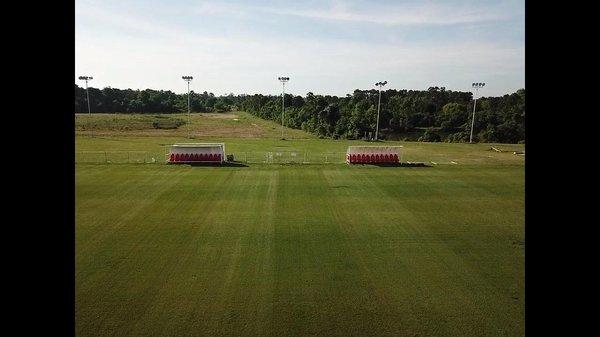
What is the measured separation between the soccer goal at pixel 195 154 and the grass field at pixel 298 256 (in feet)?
17.6

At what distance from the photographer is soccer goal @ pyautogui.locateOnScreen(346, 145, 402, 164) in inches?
1399

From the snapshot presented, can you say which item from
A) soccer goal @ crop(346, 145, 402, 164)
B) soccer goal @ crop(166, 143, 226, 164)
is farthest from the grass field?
soccer goal @ crop(346, 145, 402, 164)

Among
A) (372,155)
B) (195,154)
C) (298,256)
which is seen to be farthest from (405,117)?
(298,256)

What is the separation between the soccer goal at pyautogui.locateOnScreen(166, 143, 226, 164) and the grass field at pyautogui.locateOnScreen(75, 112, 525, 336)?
536 centimetres

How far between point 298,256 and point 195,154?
2171 centimetres

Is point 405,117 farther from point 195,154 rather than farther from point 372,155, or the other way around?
point 195,154

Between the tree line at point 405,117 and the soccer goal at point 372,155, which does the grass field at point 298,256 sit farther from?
the tree line at point 405,117

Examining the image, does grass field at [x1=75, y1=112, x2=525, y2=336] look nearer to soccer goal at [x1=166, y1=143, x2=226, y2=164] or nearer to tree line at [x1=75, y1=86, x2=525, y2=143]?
soccer goal at [x1=166, y1=143, x2=226, y2=164]

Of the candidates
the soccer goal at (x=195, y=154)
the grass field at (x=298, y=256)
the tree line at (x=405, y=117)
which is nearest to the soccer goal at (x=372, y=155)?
the grass field at (x=298, y=256)

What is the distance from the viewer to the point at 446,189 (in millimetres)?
26375

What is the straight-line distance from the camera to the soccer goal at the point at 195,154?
34.8m
